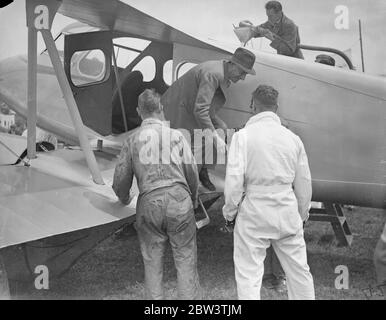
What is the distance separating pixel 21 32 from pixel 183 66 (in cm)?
128

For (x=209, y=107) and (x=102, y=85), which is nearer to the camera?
(x=209, y=107)

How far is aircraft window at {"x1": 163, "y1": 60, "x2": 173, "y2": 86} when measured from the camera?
4477mm

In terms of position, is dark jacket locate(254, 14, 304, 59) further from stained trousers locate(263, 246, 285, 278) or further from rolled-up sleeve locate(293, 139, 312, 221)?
stained trousers locate(263, 246, 285, 278)

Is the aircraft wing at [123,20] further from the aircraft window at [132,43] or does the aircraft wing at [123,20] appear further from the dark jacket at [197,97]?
the dark jacket at [197,97]

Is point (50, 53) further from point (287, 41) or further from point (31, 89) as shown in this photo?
point (287, 41)

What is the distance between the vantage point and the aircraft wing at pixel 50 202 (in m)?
3.46

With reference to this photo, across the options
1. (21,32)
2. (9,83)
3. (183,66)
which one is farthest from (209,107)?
(9,83)

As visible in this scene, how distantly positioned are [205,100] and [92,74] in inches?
71.9

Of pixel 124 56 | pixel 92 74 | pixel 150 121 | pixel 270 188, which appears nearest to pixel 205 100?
pixel 150 121

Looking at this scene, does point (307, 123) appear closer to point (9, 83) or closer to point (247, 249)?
point (247, 249)

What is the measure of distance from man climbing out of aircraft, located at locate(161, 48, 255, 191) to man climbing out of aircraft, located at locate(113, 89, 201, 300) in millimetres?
505

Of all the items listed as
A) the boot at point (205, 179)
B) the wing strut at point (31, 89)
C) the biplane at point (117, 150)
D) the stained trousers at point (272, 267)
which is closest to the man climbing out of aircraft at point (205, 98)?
the boot at point (205, 179)

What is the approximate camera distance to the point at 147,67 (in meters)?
4.84

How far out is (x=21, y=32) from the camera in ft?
13.8
